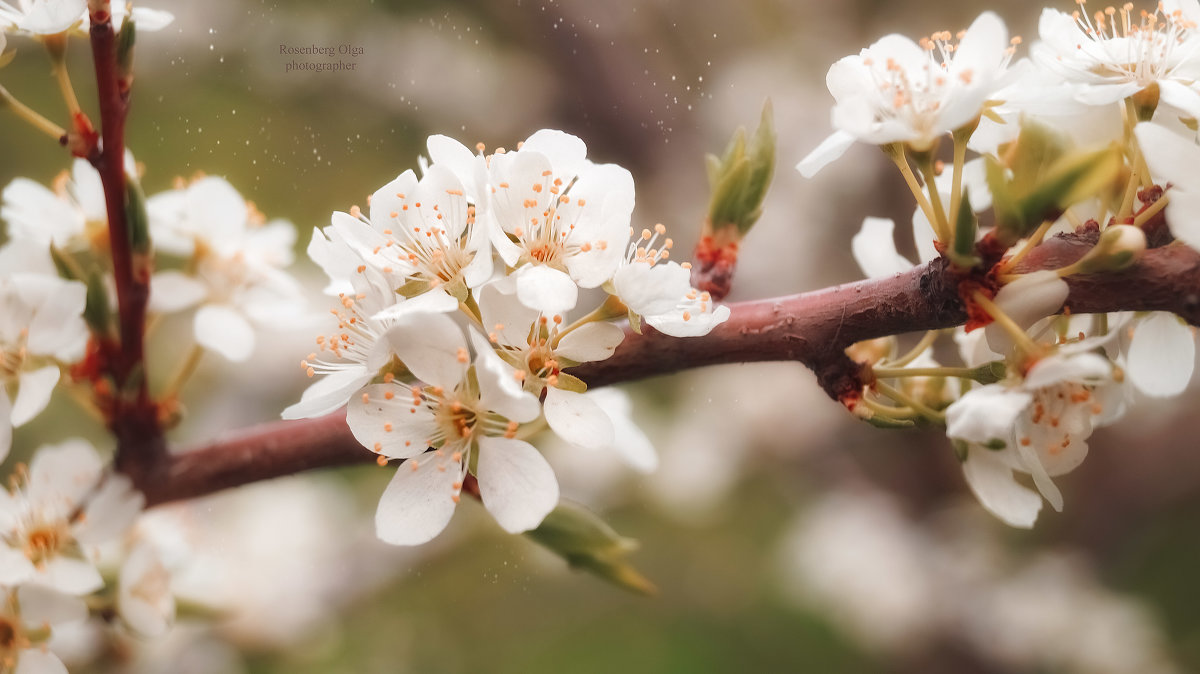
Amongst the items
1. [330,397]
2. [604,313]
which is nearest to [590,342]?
[604,313]

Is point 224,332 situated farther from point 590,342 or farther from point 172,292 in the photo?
point 590,342

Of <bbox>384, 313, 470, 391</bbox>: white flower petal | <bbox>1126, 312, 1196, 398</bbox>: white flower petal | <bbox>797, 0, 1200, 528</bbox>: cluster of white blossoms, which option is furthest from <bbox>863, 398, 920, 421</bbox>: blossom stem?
<bbox>384, 313, 470, 391</bbox>: white flower petal

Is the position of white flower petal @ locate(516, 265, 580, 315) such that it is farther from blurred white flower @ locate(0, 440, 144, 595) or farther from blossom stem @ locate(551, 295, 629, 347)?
blurred white flower @ locate(0, 440, 144, 595)

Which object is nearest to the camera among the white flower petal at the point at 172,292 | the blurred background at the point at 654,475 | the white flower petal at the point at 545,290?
the white flower petal at the point at 545,290

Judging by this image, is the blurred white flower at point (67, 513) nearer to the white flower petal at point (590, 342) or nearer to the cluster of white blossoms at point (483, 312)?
the cluster of white blossoms at point (483, 312)

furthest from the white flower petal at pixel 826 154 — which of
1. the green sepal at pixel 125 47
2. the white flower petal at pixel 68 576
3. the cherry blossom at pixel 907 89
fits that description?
the white flower petal at pixel 68 576

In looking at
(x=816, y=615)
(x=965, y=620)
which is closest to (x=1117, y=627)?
(x=965, y=620)
